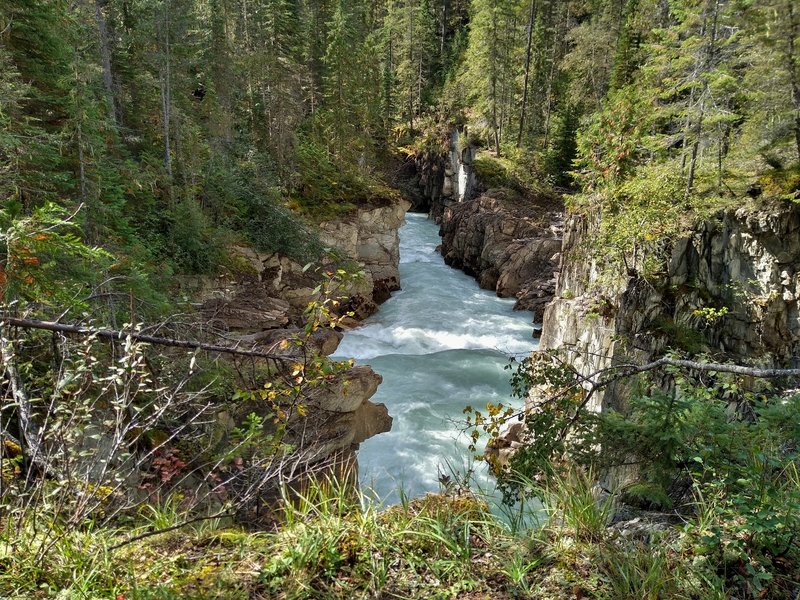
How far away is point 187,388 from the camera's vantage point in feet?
19.9

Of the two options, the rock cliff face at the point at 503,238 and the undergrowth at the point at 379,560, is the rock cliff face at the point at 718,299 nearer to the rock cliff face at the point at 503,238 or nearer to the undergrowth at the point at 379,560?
the undergrowth at the point at 379,560

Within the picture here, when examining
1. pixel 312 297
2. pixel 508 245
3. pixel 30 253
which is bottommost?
pixel 312 297

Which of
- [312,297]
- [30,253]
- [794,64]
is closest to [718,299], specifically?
[794,64]

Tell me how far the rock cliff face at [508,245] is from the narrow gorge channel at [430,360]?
3.21ft

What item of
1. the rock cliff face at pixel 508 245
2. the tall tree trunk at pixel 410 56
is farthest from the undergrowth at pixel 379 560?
the tall tree trunk at pixel 410 56

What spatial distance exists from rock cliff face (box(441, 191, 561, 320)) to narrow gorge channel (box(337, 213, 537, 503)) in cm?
98

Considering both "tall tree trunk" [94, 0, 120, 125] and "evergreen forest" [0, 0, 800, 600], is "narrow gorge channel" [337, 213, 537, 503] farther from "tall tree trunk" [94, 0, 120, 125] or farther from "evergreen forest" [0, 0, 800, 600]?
"tall tree trunk" [94, 0, 120, 125]

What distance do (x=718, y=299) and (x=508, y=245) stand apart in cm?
1696

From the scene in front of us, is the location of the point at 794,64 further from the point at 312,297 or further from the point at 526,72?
the point at 526,72

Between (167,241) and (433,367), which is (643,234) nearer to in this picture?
(433,367)

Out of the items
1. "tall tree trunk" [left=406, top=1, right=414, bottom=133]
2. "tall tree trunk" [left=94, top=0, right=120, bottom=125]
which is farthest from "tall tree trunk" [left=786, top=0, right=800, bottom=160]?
"tall tree trunk" [left=406, top=1, right=414, bottom=133]

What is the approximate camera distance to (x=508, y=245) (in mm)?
26969

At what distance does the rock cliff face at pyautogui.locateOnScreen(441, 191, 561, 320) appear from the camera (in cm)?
2517

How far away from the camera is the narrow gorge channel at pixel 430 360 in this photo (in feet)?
42.2
